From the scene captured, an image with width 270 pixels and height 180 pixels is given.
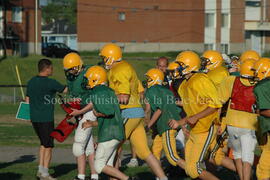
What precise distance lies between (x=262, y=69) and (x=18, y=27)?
57.9 m

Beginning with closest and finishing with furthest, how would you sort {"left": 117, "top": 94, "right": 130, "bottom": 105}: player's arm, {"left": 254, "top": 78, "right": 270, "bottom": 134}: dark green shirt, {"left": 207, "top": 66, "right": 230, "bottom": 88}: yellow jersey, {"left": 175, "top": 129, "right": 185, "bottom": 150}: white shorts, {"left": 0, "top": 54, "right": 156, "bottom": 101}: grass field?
{"left": 254, "top": 78, "right": 270, "bottom": 134}: dark green shirt → {"left": 117, "top": 94, "right": 130, "bottom": 105}: player's arm → {"left": 207, "top": 66, "right": 230, "bottom": 88}: yellow jersey → {"left": 175, "top": 129, "right": 185, "bottom": 150}: white shorts → {"left": 0, "top": 54, "right": 156, "bottom": 101}: grass field

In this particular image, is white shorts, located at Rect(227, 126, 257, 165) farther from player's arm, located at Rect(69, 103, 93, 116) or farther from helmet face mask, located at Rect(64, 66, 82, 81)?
helmet face mask, located at Rect(64, 66, 82, 81)

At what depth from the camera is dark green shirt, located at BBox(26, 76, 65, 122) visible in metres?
10.9

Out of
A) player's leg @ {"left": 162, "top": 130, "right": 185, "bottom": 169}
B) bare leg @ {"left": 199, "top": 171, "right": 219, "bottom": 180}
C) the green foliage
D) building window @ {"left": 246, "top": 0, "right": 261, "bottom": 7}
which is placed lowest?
bare leg @ {"left": 199, "top": 171, "right": 219, "bottom": 180}

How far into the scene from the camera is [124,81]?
378 inches

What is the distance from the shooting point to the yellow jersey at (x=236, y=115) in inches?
373

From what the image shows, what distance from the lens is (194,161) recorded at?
29.5ft

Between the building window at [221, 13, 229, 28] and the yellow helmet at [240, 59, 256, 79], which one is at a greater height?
the building window at [221, 13, 229, 28]

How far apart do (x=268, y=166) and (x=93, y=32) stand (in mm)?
60817

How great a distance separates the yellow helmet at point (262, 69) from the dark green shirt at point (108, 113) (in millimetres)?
2069

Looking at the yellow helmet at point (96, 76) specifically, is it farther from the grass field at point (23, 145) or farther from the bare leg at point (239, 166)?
the bare leg at point (239, 166)

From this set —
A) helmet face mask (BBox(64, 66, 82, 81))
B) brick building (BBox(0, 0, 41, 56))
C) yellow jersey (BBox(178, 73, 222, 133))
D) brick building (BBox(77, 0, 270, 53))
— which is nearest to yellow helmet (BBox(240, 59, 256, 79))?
yellow jersey (BBox(178, 73, 222, 133))

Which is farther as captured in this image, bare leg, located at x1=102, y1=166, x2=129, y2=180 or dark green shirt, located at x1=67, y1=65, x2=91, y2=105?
dark green shirt, located at x1=67, y1=65, x2=91, y2=105

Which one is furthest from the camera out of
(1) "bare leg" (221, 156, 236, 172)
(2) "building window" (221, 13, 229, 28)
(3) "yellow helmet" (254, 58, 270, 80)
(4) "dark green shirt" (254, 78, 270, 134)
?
(2) "building window" (221, 13, 229, 28)
